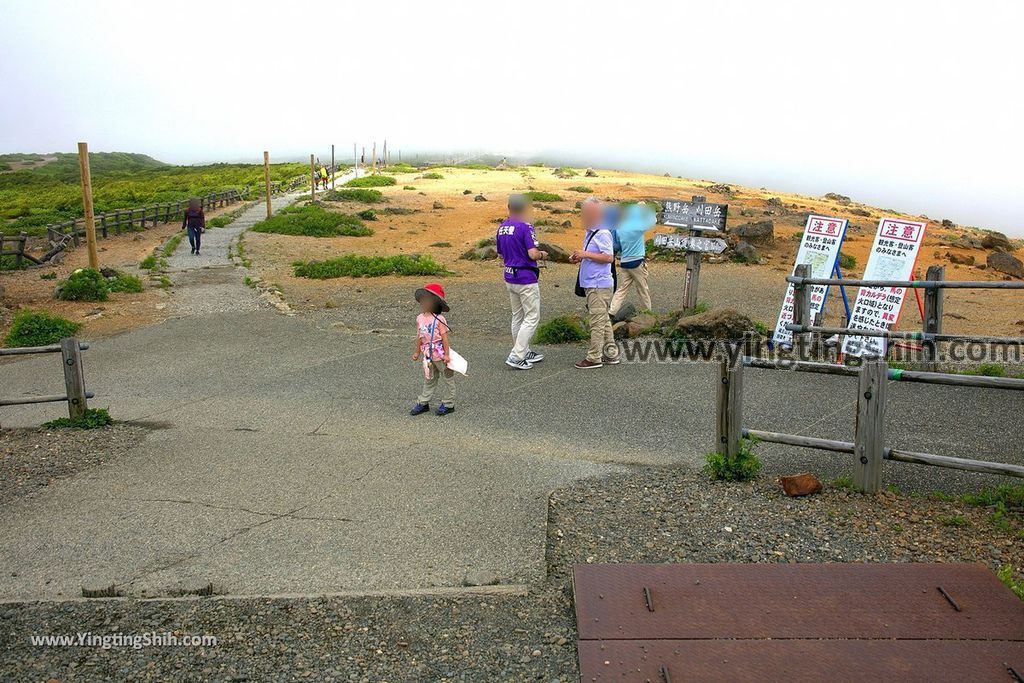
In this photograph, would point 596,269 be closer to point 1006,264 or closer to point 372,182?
point 1006,264

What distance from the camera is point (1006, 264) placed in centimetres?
1911

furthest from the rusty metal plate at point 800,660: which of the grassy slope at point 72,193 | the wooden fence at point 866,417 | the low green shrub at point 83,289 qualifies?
the grassy slope at point 72,193

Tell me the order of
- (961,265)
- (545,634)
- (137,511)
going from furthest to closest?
1. (961,265)
2. (137,511)
3. (545,634)

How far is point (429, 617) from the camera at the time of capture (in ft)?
13.4

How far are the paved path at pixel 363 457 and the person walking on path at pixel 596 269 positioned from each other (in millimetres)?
480

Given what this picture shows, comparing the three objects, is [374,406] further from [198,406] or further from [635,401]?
[635,401]

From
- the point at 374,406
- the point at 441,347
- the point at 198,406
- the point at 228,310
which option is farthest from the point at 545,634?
the point at 228,310

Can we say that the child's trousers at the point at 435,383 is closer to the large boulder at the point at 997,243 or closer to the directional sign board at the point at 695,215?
the directional sign board at the point at 695,215

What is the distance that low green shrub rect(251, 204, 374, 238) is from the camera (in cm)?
2727

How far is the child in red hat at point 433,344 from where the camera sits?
24.6ft

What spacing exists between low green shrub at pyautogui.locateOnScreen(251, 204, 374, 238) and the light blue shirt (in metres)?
19.1

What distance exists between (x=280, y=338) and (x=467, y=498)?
24.2 feet

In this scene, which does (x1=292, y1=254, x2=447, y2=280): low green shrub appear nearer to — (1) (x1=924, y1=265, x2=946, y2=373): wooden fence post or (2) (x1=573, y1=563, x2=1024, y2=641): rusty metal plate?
(1) (x1=924, y1=265, x2=946, y2=373): wooden fence post

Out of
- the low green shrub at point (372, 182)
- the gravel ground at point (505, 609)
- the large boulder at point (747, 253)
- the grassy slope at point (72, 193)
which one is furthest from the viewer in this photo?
the low green shrub at point (372, 182)
